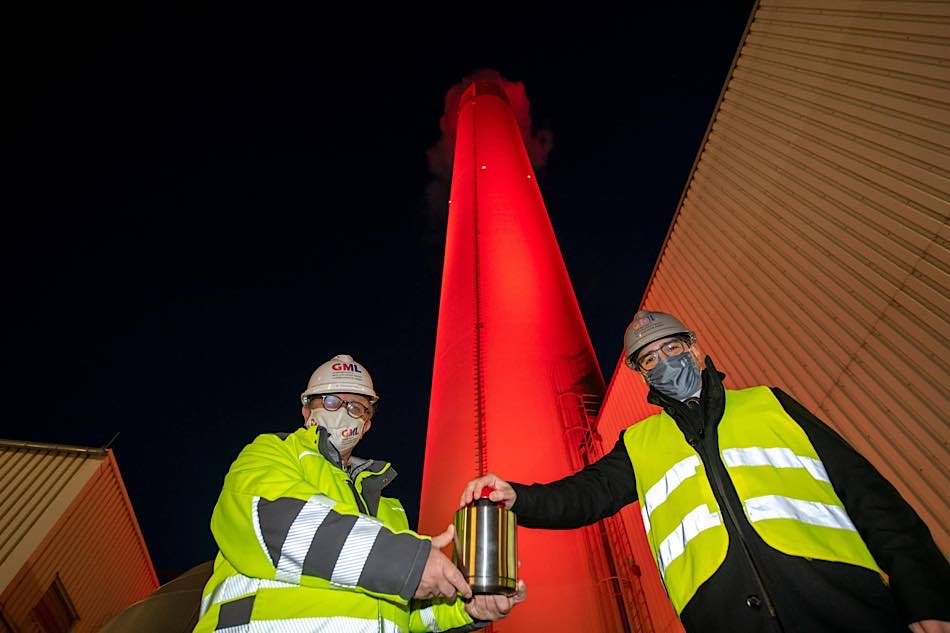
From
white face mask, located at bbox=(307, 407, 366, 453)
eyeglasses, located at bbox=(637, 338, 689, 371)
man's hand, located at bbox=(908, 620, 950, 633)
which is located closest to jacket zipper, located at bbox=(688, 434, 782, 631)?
man's hand, located at bbox=(908, 620, 950, 633)

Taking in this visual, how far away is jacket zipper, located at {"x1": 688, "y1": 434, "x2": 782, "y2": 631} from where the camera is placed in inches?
66.6

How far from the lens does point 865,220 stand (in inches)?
109

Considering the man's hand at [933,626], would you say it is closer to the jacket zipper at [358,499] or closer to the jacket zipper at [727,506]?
the jacket zipper at [727,506]

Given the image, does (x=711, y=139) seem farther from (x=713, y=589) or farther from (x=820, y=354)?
(x=713, y=589)

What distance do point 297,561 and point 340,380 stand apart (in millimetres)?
1386

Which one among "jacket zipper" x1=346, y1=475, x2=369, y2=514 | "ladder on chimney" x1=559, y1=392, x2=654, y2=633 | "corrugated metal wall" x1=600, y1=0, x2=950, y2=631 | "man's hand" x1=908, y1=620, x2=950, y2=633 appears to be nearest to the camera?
"man's hand" x1=908, y1=620, x2=950, y2=633

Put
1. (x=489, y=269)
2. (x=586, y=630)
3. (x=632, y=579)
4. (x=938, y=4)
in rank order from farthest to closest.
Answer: (x=489, y=269) < (x=632, y=579) < (x=586, y=630) < (x=938, y=4)

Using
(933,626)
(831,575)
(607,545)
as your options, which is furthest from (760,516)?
(607,545)

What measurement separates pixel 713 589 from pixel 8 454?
11.5 metres

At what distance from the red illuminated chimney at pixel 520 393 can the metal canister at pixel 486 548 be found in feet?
9.11

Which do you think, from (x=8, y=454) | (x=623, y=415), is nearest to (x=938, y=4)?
(x=623, y=415)

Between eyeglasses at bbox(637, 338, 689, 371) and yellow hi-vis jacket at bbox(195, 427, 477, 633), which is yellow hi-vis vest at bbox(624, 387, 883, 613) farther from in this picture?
yellow hi-vis jacket at bbox(195, 427, 477, 633)

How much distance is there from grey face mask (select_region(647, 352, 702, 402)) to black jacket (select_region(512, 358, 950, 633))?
371mm

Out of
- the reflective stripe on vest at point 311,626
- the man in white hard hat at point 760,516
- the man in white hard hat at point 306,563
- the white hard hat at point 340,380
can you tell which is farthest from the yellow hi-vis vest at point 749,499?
the white hard hat at point 340,380
